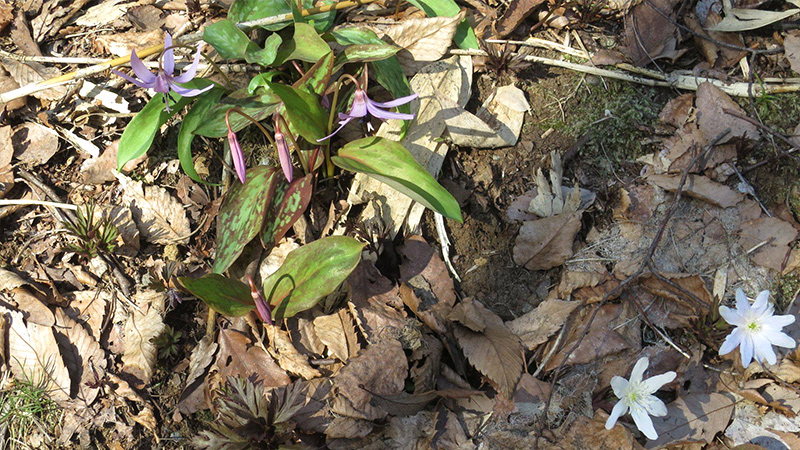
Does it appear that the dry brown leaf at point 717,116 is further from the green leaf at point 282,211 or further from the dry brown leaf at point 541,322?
the green leaf at point 282,211

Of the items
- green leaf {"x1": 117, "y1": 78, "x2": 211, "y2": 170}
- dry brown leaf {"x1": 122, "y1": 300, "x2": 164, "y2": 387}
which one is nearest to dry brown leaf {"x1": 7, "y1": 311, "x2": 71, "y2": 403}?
dry brown leaf {"x1": 122, "y1": 300, "x2": 164, "y2": 387}

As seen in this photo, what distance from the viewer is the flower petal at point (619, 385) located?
1.69 metres

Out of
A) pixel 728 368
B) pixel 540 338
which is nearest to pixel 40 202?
pixel 540 338

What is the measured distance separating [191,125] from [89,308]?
29.9 inches

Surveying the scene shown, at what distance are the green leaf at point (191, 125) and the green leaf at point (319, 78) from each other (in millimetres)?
374

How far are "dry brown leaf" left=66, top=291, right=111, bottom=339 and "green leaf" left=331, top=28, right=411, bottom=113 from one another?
1.29m

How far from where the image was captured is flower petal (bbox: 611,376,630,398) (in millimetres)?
1688

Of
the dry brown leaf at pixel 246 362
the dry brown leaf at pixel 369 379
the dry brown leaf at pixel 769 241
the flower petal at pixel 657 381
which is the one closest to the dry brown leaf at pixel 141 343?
the dry brown leaf at pixel 246 362

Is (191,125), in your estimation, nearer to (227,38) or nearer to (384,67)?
(227,38)

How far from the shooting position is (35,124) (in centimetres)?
238

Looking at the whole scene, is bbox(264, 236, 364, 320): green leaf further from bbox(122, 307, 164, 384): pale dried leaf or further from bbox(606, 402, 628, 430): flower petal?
bbox(606, 402, 628, 430): flower petal

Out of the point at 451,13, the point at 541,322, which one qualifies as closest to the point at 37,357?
the point at 541,322

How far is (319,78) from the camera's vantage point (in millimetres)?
2094

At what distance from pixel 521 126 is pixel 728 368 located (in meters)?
1.14
